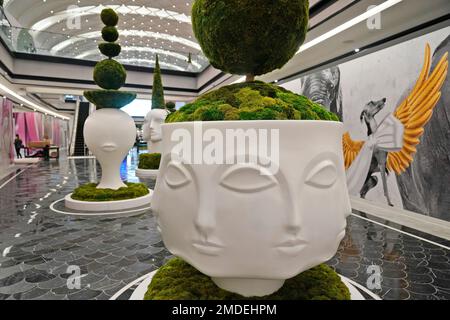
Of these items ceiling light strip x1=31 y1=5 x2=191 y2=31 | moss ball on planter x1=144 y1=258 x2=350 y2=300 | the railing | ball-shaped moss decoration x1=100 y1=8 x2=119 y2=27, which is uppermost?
ceiling light strip x1=31 y1=5 x2=191 y2=31

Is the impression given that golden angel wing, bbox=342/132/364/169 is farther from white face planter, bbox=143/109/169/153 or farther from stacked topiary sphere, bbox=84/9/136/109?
white face planter, bbox=143/109/169/153

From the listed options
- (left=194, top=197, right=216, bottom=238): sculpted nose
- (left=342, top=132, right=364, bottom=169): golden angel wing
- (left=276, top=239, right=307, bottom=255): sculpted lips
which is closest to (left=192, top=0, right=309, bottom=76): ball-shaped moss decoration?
(left=194, top=197, right=216, bottom=238): sculpted nose

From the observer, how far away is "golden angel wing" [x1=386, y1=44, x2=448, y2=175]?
4.83 meters

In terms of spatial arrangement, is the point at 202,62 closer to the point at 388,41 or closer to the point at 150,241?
the point at 388,41

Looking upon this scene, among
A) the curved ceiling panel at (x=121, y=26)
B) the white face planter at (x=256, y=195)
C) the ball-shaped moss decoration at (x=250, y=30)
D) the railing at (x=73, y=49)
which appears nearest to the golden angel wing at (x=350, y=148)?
the ball-shaped moss decoration at (x=250, y=30)

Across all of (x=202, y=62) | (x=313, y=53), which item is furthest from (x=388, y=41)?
(x=202, y=62)

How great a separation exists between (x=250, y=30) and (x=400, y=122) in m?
4.89


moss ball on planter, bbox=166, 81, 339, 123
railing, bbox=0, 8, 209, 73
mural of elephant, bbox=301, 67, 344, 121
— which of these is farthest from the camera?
railing, bbox=0, 8, 209, 73

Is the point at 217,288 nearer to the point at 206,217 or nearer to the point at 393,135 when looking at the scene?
the point at 206,217

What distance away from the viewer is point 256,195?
1.56m

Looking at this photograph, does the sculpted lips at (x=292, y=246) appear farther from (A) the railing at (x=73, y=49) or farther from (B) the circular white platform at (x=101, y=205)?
(A) the railing at (x=73, y=49)

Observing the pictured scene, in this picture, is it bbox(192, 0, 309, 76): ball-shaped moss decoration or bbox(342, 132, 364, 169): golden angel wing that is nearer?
bbox(192, 0, 309, 76): ball-shaped moss decoration

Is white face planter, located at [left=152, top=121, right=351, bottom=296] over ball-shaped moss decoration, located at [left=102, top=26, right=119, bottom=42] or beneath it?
beneath

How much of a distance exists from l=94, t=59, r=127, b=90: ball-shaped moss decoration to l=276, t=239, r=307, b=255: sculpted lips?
5.64 m
